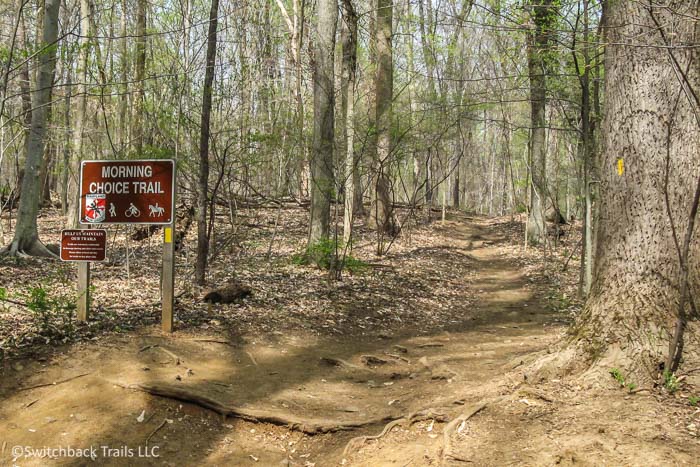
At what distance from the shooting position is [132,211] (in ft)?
22.7

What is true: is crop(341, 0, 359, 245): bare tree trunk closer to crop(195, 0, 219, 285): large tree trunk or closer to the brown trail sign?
crop(195, 0, 219, 285): large tree trunk

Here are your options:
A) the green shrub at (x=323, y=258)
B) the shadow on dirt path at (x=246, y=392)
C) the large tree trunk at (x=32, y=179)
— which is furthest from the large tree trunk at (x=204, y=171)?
the large tree trunk at (x=32, y=179)

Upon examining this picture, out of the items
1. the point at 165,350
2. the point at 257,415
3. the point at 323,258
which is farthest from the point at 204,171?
the point at 257,415

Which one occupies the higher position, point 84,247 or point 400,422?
point 84,247

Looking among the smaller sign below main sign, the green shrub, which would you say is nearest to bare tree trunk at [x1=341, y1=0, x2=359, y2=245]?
the green shrub

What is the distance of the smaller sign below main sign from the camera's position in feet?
22.0

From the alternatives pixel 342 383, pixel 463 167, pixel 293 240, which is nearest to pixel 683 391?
pixel 342 383

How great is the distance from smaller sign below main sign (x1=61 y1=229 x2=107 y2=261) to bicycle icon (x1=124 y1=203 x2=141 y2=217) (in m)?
0.37

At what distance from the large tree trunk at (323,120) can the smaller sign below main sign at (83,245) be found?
542cm

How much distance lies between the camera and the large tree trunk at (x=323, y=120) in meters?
11.6

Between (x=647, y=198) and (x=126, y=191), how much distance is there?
576 cm

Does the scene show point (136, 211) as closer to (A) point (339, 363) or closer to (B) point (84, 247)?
(B) point (84, 247)

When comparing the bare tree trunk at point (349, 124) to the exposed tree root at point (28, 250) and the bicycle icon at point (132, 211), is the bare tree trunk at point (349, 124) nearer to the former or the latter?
the bicycle icon at point (132, 211)

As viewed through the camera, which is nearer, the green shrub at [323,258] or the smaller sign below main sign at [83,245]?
the smaller sign below main sign at [83,245]
